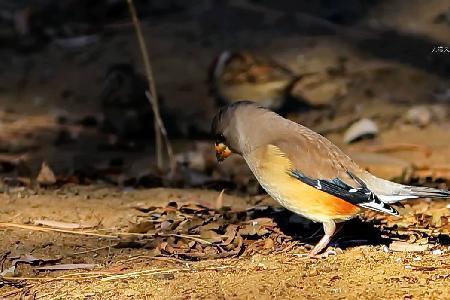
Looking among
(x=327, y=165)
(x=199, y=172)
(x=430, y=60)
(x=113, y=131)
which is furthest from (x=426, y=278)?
(x=430, y=60)

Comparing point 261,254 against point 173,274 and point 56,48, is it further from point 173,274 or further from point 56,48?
point 56,48

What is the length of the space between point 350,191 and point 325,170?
0.67ft

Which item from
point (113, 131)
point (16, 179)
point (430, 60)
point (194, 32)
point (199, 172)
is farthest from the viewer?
point (194, 32)

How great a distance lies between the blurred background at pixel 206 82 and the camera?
8867mm

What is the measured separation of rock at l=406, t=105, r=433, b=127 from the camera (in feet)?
32.0

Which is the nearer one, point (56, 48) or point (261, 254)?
point (261, 254)

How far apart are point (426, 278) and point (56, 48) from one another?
9353 mm

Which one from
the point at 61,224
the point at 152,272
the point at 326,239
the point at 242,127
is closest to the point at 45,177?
the point at 61,224

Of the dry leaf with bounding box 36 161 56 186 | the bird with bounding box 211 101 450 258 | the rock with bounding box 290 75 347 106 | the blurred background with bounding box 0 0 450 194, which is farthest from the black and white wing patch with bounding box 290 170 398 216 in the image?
the rock with bounding box 290 75 347 106

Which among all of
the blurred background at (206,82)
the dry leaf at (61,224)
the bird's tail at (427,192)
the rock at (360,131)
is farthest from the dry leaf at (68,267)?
the rock at (360,131)

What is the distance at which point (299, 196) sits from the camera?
5520mm

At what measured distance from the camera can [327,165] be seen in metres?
5.62

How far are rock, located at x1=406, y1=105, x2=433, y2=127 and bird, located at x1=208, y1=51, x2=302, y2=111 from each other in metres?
1.35

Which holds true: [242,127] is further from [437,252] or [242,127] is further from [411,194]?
[437,252]
